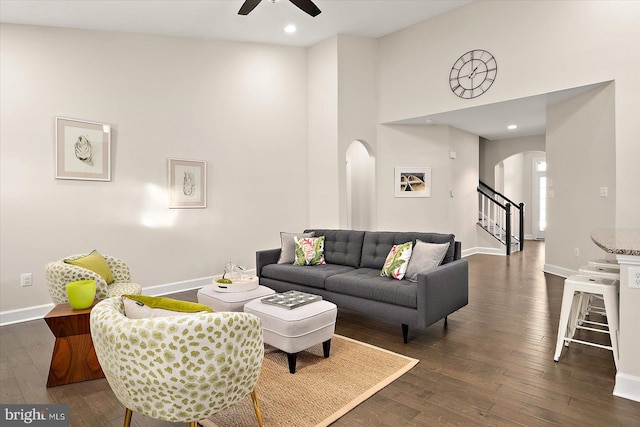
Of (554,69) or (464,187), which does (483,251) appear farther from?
(554,69)

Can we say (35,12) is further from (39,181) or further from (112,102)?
(39,181)

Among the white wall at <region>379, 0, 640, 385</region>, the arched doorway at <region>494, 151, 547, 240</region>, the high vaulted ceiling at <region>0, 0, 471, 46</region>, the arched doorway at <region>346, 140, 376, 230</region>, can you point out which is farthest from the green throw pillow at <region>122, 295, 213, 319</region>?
the arched doorway at <region>494, 151, 547, 240</region>

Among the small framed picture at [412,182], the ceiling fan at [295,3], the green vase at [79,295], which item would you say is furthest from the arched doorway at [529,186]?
the green vase at [79,295]

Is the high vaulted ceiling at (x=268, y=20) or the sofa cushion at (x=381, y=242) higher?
the high vaulted ceiling at (x=268, y=20)

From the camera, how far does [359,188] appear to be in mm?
7336

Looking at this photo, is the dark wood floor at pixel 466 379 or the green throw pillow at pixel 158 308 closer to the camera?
the green throw pillow at pixel 158 308

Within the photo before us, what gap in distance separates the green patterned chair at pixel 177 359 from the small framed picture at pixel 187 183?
3557 millimetres

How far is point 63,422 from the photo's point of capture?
2.05m

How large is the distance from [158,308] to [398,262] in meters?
2.38

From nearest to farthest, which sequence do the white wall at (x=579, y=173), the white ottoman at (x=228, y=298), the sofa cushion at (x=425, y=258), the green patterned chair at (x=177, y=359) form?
the green patterned chair at (x=177, y=359) → the white ottoman at (x=228, y=298) → the sofa cushion at (x=425, y=258) → the white wall at (x=579, y=173)

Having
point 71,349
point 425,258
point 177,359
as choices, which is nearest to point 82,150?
point 71,349

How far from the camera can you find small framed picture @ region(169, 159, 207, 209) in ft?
16.5

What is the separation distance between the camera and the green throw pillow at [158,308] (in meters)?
1.69

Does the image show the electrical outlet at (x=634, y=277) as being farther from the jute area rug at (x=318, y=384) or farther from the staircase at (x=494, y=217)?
the staircase at (x=494, y=217)
